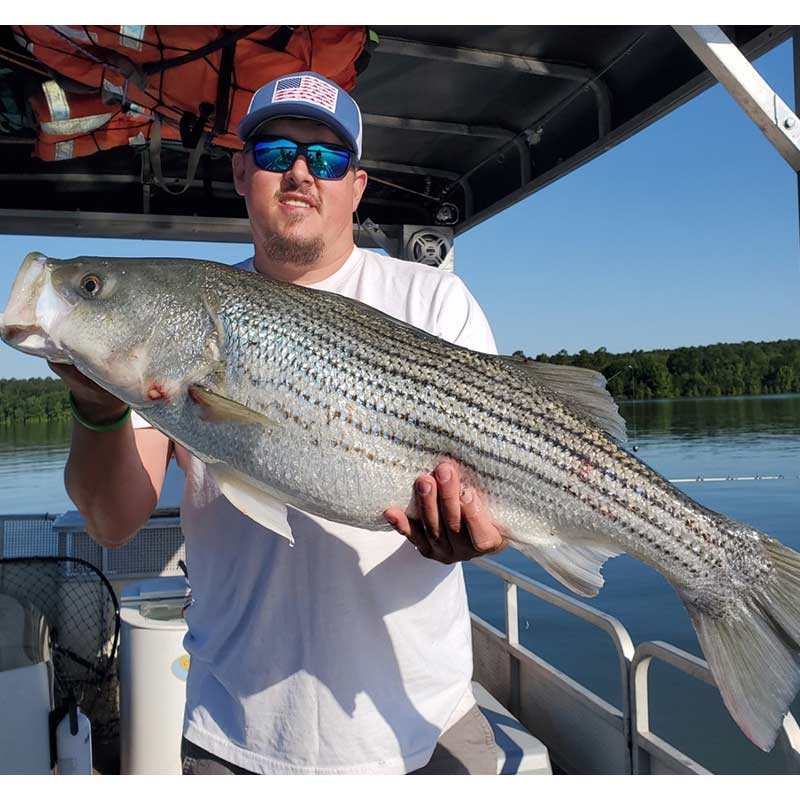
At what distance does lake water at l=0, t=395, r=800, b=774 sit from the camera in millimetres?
10555

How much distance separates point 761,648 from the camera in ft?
6.27

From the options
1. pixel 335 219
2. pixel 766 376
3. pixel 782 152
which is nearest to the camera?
pixel 335 219

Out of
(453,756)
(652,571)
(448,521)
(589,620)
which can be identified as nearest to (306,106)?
(448,521)

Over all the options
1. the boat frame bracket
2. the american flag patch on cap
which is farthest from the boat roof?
the american flag patch on cap

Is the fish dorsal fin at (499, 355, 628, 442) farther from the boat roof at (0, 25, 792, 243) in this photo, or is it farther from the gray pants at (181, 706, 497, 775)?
the boat roof at (0, 25, 792, 243)

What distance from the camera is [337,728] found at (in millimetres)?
2029

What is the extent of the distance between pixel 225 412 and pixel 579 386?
1.01 metres

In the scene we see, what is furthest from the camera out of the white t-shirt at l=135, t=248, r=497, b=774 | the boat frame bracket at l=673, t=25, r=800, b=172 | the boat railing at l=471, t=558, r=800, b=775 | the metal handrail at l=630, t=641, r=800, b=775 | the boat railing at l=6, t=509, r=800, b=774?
the boat railing at l=6, t=509, r=800, b=774

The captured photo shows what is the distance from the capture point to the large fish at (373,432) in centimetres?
191

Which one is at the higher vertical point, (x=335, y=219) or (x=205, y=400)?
(x=335, y=219)

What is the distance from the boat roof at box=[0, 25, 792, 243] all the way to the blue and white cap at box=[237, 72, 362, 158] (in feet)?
5.86
